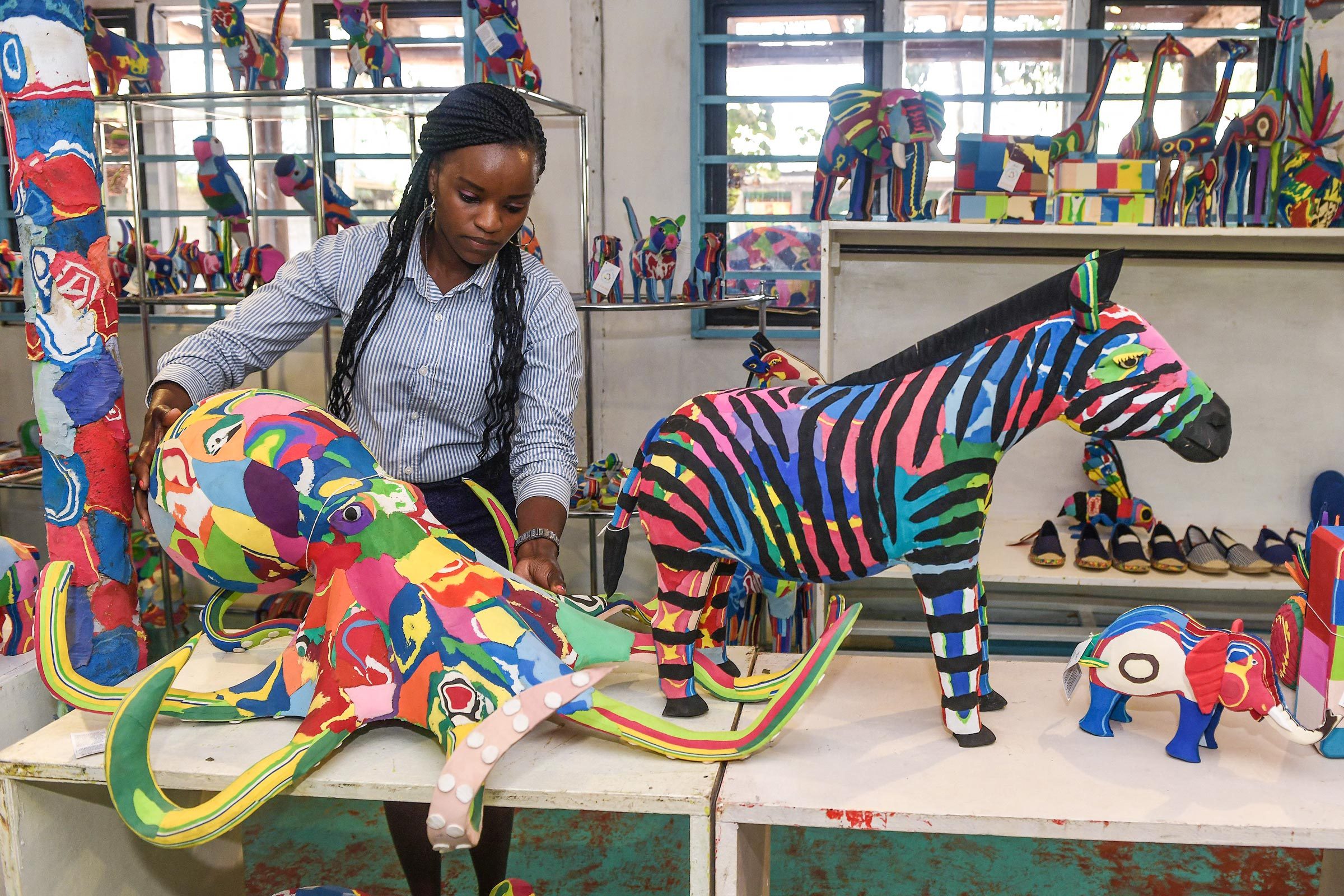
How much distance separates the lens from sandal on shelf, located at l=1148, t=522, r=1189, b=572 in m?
2.26

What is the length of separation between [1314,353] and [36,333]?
2.81 meters

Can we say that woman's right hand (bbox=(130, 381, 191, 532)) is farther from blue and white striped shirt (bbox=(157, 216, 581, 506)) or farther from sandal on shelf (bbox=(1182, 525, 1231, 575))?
sandal on shelf (bbox=(1182, 525, 1231, 575))

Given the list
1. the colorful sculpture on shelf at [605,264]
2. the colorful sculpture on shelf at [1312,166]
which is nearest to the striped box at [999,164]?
the colorful sculpture on shelf at [1312,166]

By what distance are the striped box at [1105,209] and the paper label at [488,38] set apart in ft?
4.46

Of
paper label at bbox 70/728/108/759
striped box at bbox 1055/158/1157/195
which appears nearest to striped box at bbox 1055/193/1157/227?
striped box at bbox 1055/158/1157/195

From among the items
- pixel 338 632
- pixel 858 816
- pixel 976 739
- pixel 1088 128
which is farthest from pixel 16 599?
pixel 1088 128

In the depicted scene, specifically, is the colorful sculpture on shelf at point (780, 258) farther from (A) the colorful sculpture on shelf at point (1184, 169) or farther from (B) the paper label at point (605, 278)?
(A) the colorful sculpture on shelf at point (1184, 169)

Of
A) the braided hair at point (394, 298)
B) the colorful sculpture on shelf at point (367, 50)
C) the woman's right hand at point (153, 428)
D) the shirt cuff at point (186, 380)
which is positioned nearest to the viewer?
the woman's right hand at point (153, 428)

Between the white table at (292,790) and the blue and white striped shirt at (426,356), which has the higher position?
the blue and white striped shirt at (426,356)

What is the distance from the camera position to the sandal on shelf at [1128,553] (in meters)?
2.25

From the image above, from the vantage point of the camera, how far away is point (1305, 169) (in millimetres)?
2141

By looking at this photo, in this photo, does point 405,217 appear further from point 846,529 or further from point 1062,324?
point 1062,324

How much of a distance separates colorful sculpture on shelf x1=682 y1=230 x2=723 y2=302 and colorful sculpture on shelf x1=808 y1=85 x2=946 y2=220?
2.00ft

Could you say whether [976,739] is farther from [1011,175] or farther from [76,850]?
[1011,175]
